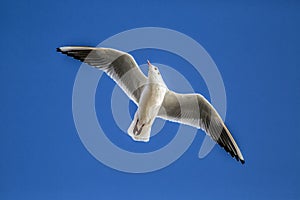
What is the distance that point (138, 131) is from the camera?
4379 millimetres

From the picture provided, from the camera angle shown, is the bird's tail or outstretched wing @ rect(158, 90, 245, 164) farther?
outstretched wing @ rect(158, 90, 245, 164)

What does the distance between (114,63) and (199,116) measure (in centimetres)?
62

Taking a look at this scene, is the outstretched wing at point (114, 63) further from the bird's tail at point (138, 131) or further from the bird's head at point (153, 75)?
the bird's tail at point (138, 131)

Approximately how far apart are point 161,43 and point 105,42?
36cm

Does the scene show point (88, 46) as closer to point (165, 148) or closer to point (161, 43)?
point (161, 43)

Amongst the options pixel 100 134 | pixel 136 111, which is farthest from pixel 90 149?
pixel 136 111

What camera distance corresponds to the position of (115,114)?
4617 mm

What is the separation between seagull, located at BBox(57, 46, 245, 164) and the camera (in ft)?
14.4

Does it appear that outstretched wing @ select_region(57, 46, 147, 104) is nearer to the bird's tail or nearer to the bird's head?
the bird's head

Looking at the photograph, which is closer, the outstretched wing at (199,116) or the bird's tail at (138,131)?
the bird's tail at (138,131)

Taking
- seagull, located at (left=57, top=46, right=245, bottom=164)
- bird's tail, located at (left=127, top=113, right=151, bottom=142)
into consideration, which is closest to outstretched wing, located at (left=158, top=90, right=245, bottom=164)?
seagull, located at (left=57, top=46, right=245, bottom=164)

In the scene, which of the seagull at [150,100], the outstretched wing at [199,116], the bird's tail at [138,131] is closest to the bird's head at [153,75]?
the seagull at [150,100]

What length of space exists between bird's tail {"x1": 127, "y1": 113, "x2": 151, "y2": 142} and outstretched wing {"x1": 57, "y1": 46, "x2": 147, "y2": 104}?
195 millimetres

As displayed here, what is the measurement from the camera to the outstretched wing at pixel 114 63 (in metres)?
4.42
